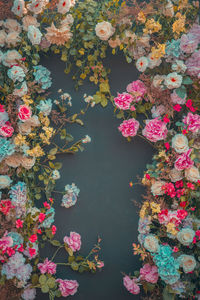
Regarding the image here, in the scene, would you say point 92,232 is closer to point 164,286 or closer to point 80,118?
point 164,286

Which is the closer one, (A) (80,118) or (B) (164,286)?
(B) (164,286)

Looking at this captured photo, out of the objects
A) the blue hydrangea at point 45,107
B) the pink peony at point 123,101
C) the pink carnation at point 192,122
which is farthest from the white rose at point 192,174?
the blue hydrangea at point 45,107

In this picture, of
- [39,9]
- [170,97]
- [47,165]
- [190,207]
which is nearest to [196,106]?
[170,97]

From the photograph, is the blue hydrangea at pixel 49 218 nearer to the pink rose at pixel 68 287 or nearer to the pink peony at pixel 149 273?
the pink rose at pixel 68 287

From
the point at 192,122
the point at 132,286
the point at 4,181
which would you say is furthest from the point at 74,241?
the point at 192,122

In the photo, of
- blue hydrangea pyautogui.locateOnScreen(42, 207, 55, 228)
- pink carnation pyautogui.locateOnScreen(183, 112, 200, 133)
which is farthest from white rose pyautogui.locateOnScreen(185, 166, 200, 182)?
blue hydrangea pyautogui.locateOnScreen(42, 207, 55, 228)

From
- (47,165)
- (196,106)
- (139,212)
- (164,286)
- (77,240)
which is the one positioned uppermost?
(196,106)

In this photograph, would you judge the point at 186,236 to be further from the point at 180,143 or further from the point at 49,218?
the point at 49,218
